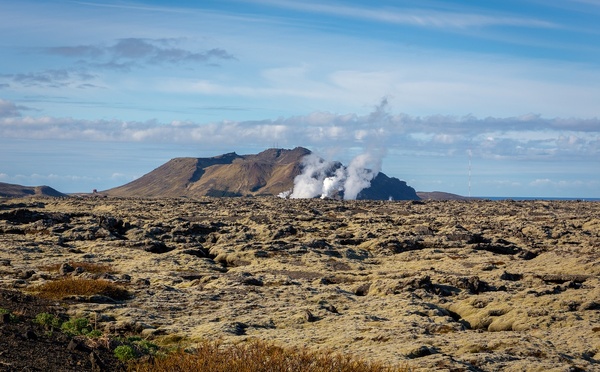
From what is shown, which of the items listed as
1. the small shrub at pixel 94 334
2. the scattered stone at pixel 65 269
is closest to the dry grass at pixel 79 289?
the scattered stone at pixel 65 269

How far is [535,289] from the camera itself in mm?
34344

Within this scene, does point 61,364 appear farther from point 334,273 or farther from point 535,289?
point 334,273

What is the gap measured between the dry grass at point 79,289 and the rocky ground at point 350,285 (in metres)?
→ 1.09

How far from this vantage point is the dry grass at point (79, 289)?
3341 cm

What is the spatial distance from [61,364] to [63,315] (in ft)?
32.4

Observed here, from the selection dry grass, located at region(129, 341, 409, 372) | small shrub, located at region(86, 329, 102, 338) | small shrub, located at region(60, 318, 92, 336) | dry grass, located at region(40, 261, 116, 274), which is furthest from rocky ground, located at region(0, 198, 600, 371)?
dry grass, located at region(129, 341, 409, 372)

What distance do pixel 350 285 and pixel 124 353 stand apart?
2307 cm

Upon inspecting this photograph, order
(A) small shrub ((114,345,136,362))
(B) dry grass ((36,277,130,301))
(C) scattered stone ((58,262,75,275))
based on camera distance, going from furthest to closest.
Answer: (C) scattered stone ((58,262,75,275)) < (B) dry grass ((36,277,130,301)) < (A) small shrub ((114,345,136,362))

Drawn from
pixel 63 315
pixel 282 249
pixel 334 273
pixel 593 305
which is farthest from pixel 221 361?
pixel 282 249

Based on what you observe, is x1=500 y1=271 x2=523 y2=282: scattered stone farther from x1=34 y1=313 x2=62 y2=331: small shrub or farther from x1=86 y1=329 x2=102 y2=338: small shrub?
x1=34 y1=313 x2=62 y2=331: small shrub

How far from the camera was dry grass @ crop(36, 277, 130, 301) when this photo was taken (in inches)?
1315

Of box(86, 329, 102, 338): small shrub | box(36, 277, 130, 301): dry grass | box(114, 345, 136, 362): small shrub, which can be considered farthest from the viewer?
box(36, 277, 130, 301): dry grass

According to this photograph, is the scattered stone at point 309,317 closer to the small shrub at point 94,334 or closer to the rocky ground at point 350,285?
the rocky ground at point 350,285

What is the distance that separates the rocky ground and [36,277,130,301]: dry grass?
1.09 meters
